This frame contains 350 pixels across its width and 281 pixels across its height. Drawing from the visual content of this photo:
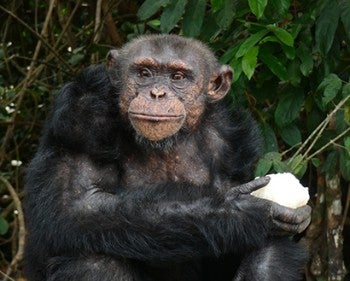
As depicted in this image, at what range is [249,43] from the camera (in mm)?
5641

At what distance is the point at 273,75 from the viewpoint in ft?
20.6

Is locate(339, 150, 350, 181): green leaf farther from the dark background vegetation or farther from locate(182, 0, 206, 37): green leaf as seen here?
locate(182, 0, 206, 37): green leaf

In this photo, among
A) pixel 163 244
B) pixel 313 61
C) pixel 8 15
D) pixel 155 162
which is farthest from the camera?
pixel 8 15

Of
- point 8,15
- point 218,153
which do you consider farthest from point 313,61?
point 8,15

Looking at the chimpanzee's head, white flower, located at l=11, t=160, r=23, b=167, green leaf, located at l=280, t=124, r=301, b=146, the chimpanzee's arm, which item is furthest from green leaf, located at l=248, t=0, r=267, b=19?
white flower, located at l=11, t=160, r=23, b=167

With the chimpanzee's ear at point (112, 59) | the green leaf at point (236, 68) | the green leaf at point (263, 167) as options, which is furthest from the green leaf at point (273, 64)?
the chimpanzee's ear at point (112, 59)

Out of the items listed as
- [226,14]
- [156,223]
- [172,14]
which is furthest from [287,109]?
[156,223]

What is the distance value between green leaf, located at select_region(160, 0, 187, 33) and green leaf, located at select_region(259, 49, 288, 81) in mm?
527

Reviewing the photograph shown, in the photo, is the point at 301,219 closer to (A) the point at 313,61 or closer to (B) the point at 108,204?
(B) the point at 108,204

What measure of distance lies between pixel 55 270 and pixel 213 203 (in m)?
0.88

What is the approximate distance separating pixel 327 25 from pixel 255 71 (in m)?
1.08

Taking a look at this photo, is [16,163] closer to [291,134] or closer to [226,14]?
[291,134]

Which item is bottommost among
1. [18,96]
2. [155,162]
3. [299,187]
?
[18,96]

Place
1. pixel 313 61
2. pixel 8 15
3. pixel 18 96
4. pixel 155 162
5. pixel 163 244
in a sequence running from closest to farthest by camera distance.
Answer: pixel 163 244 → pixel 155 162 → pixel 313 61 → pixel 18 96 → pixel 8 15
